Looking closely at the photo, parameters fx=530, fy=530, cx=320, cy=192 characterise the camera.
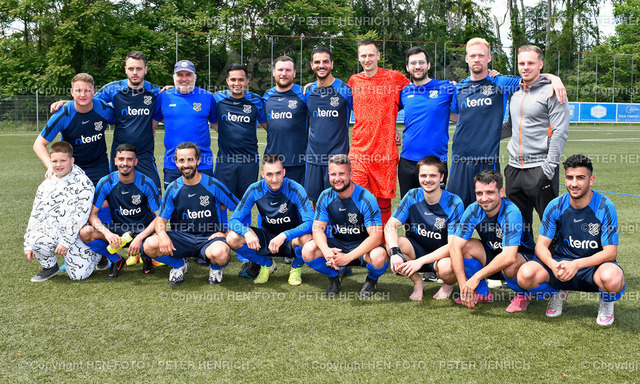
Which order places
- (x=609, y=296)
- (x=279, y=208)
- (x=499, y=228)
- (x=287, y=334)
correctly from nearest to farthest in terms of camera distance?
(x=287, y=334) → (x=609, y=296) → (x=499, y=228) → (x=279, y=208)

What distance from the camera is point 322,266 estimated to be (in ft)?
15.8

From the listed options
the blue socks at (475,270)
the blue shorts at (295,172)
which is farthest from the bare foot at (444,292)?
the blue shorts at (295,172)

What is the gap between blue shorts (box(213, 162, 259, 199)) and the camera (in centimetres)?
596

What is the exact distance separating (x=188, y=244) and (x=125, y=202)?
2.95ft

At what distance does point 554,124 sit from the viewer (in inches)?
181

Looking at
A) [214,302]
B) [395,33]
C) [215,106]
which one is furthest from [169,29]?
[214,302]

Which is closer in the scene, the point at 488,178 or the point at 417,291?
the point at 488,178

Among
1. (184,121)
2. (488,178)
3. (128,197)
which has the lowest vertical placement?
(128,197)

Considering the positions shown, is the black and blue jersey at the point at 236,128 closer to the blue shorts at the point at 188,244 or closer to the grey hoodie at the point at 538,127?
the blue shorts at the point at 188,244

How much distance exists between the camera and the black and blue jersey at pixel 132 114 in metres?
5.84

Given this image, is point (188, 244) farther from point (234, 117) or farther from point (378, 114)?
point (378, 114)

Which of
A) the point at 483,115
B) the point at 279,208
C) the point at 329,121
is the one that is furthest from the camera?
the point at 329,121

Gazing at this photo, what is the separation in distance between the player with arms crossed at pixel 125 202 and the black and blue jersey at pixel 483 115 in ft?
10.4

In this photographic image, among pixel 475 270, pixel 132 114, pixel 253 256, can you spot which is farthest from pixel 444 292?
pixel 132 114
